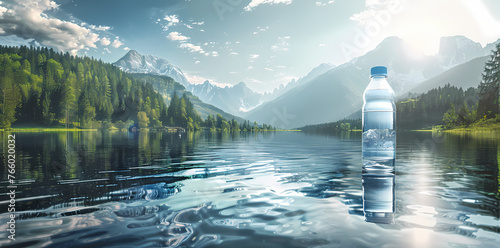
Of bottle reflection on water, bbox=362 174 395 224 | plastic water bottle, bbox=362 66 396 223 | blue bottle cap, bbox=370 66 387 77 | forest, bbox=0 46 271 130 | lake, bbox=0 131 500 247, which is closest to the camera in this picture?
lake, bbox=0 131 500 247

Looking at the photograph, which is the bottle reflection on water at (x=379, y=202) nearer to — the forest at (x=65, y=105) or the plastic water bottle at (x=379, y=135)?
the plastic water bottle at (x=379, y=135)

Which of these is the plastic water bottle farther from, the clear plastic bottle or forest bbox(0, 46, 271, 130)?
forest bbox(0, 46, 271, 130)

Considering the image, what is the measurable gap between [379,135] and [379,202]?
3.97 meters

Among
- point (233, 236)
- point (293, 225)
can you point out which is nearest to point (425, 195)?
point (293, 225)

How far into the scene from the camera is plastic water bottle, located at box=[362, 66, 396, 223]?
9.45m

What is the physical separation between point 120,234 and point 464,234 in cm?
591

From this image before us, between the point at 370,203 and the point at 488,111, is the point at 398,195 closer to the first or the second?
the point at 370,203

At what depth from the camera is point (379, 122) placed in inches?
419

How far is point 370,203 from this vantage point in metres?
6.87

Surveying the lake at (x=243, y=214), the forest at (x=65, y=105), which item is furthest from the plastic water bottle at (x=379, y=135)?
the forest at (x=65, y=105)

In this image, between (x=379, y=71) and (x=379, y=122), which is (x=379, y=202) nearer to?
(x=379, y=122)

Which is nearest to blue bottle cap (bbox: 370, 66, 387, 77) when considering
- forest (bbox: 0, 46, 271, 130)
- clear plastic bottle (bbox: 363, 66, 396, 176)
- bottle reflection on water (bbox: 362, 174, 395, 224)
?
clear plastic bottle (bbox: 363, 66, 396, 176)

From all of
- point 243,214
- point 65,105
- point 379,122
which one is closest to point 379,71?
point 379,122

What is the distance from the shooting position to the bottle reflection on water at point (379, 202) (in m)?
5.60
